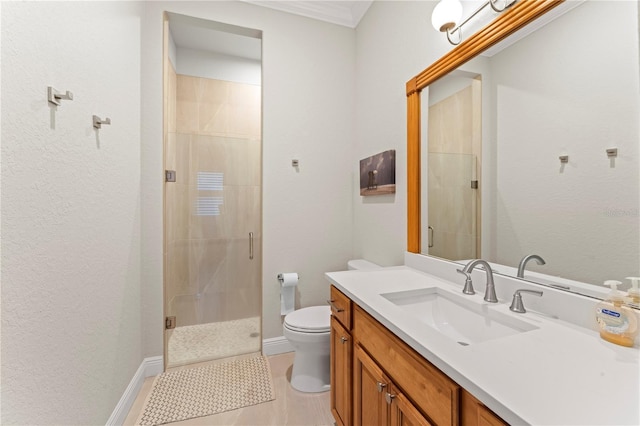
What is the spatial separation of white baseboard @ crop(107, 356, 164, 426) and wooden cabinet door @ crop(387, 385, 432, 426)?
144 centimetres

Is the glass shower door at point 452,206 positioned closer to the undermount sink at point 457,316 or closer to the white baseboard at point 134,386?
the undermount sink at point 457,316

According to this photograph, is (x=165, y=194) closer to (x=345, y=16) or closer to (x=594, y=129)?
(x=345, y=16)

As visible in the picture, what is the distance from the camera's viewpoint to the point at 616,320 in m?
0.71

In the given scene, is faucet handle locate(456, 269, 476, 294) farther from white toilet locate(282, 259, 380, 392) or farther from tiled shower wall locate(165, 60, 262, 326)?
tiled shower wall locate(165, 60, 262, 326)

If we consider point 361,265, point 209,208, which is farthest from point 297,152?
point 361,265

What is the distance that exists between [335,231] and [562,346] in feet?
5.82

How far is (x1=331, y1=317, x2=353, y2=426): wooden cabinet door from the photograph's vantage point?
1.22 meters

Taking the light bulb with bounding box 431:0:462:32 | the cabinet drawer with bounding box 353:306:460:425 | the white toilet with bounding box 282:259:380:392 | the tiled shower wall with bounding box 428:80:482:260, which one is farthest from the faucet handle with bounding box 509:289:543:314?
the light bulb with bounding box 431:0:462:32

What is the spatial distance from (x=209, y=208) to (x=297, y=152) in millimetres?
967

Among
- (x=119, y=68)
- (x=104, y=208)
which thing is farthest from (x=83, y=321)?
(x=119, y=68)

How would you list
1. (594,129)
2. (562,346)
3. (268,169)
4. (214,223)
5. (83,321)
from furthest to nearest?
1. (214,223)
2. (268,169)
3. (83,321)
4. (594,129)
5. (562,346)

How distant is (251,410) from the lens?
1.58 meters

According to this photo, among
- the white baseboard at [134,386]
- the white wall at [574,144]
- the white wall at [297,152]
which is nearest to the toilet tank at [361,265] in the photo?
the white wall at [297,152]

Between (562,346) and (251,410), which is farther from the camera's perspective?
(251,410)
